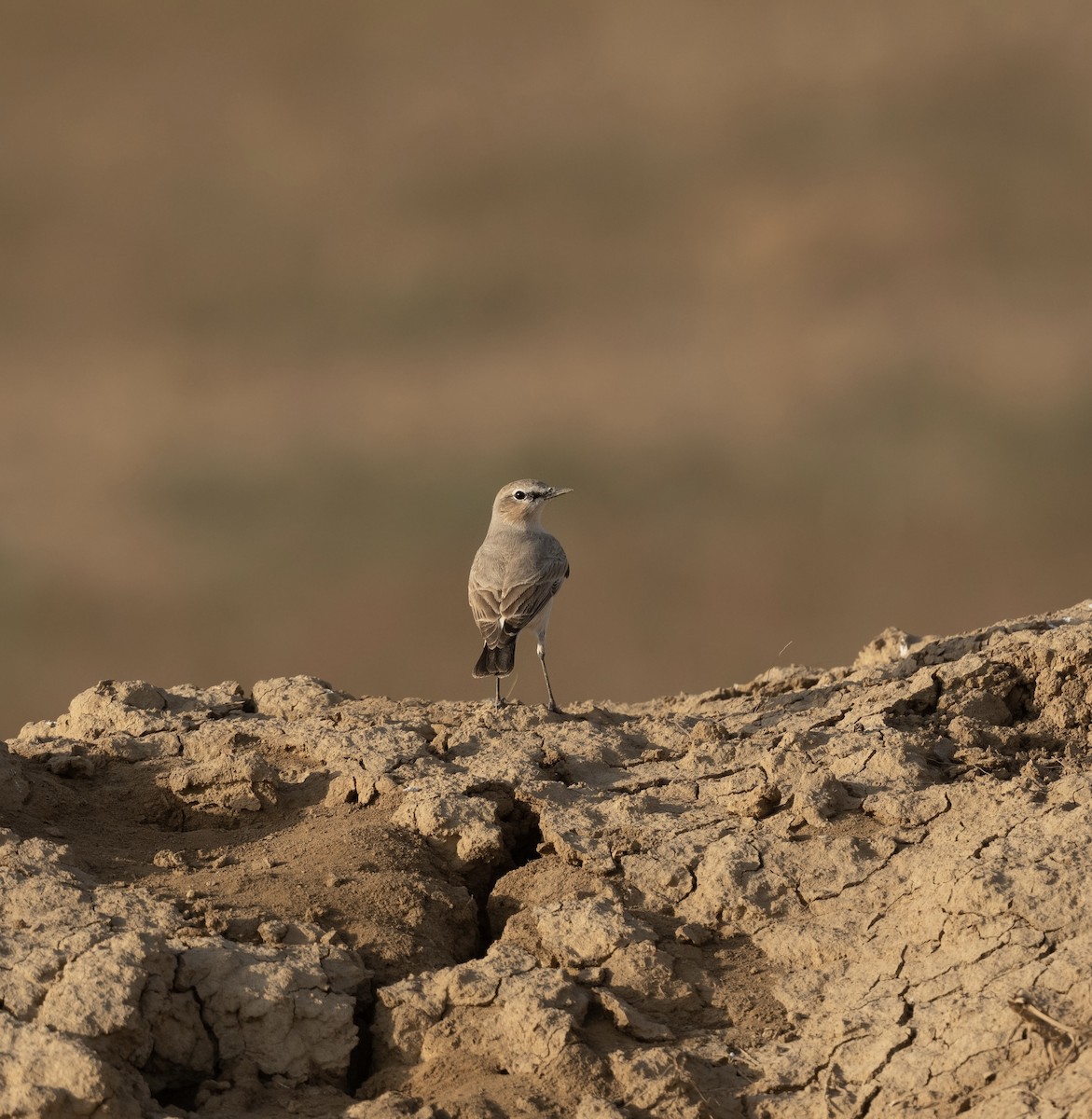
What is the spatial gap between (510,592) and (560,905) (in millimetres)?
3714

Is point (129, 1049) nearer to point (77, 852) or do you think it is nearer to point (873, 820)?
point (77, 852)

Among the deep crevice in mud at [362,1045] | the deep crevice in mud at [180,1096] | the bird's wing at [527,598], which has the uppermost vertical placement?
the bird's wing at [527,598]

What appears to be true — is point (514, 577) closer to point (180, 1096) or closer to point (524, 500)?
point (524, 500)

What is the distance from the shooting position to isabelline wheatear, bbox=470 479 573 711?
27.9 feet

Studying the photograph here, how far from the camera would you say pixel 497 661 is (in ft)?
27.8

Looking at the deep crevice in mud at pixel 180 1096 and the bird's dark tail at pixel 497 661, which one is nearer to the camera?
the deep crevice in mud at pixel 180 1096

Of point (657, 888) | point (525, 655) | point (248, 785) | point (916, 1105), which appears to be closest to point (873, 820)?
point (657, 888)

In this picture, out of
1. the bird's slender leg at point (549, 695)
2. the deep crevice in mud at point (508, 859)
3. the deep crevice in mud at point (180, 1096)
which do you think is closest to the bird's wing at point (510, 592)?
the bird's slender leg at point (549, 695)

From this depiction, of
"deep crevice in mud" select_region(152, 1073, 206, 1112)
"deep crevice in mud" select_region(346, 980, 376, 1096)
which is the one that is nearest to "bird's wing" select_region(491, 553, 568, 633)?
"deep crevice in mud" select_region(346, 980, 376, 1096)

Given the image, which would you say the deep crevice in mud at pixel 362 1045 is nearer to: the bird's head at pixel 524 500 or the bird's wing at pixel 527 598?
the bird's wing at pixel 527 598

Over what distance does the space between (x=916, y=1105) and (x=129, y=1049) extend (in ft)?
7.03

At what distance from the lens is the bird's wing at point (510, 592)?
854 centimetres

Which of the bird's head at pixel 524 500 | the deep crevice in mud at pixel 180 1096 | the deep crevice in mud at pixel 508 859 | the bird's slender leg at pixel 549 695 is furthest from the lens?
the bird's head at pixel 524 500

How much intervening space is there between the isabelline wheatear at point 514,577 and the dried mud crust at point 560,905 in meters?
1.70
